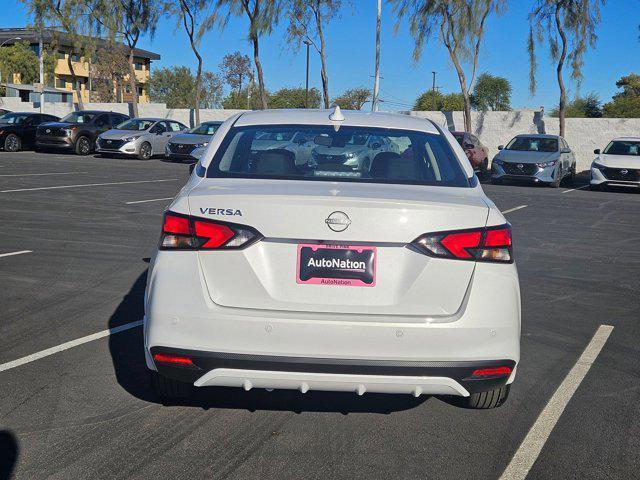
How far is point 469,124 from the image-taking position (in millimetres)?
34812

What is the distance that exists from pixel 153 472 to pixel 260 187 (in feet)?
4.42

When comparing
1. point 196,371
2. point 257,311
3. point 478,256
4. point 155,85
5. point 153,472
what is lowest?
point 153,472

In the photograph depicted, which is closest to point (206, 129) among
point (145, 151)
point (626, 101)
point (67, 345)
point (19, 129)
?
point (145, 151)

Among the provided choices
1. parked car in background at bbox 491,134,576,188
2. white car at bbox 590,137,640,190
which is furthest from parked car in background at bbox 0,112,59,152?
white car at bbox 590,137,640,190

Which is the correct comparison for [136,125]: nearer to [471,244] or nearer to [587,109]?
[471,244]

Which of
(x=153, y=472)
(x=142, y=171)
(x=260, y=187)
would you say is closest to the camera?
(x=153, y=472)

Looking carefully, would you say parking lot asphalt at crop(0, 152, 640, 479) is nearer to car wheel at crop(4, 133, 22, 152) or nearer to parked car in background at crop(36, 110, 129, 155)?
parked car in background at crop(36, 110, 129, 155)

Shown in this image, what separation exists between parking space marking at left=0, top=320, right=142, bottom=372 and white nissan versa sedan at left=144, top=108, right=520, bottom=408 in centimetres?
171

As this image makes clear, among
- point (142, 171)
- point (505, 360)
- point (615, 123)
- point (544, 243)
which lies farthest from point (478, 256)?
point (615, 123)

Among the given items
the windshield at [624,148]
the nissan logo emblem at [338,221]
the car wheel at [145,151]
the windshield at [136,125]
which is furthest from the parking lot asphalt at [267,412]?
the windshield at [136,125]

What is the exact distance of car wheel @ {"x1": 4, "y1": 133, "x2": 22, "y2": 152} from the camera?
1152 inches

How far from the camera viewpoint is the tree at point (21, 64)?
257ft

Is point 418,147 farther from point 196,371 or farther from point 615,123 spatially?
point 615,123

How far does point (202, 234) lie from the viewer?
3.48 m
